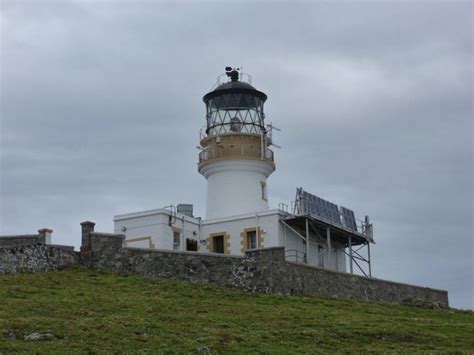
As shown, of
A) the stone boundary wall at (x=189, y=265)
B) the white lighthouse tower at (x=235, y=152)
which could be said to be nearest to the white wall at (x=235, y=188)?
the white lighthouse tower at (x=235, y=152)

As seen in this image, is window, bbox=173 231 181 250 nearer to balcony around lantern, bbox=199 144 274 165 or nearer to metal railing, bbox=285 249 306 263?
balcony around lantern, bbox=199 144 274 165

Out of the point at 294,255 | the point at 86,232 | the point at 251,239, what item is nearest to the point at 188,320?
the point at 86,232

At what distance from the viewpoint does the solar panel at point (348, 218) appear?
44.2 meters

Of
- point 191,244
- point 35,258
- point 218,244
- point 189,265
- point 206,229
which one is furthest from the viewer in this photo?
point 206,229

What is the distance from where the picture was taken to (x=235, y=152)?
4425 centimetres

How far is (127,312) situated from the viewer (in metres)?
24.0

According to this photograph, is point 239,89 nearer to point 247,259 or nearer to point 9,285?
point 247,259

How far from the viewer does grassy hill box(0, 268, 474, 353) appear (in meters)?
19.8

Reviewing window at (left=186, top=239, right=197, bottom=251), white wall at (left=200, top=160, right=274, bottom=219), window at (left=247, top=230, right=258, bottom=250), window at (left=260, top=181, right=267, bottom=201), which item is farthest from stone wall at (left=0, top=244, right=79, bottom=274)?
window at (left=260, top=181, right=267, bottom=201)

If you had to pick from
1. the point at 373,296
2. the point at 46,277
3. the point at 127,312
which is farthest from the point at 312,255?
the point at 127,312

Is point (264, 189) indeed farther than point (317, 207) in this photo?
Yes

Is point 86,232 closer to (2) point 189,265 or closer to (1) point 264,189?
(2) point 189,265

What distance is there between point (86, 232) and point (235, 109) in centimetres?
1361

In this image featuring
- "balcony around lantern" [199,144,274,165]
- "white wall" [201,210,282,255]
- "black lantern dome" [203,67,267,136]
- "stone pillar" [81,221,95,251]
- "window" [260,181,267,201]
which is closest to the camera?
"stone pillar" [81,221,95,251]
